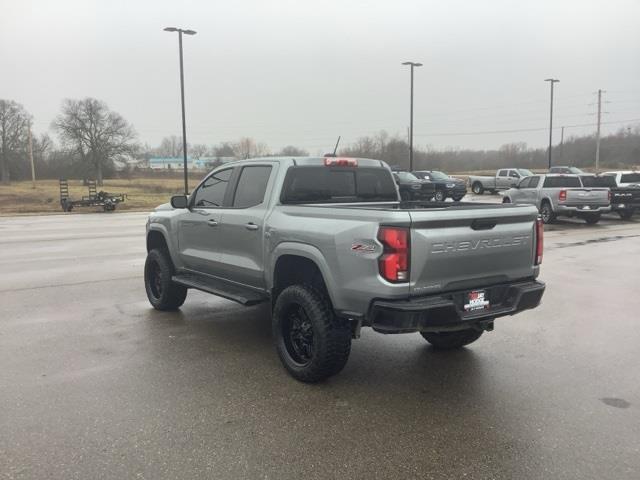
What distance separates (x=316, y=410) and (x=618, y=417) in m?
2.12

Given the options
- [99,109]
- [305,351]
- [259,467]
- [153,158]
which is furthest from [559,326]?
[153,158]

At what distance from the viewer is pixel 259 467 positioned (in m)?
3.20

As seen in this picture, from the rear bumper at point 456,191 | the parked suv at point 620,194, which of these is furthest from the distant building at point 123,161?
the parked suv at point 620,194

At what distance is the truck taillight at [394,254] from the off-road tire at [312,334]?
72cm

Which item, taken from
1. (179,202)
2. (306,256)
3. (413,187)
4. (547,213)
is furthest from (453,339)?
(413,187)

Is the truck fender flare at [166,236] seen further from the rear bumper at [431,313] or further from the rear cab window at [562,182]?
the rear cab window at [562,182]

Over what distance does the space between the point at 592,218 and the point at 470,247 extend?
55.0 ft

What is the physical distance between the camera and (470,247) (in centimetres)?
411

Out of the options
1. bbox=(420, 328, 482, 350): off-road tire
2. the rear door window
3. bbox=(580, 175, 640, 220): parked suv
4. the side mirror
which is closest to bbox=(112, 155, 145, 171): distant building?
bbox=(580, 175, 640, 220): parked suv

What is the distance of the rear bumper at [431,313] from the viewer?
3.82 m

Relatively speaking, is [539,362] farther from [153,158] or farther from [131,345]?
[153,158]

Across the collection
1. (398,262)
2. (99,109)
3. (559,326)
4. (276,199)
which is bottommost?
(559,326)

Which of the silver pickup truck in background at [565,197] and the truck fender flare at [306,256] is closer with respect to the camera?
the truck fender flare at [306,256]

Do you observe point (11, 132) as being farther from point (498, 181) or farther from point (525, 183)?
point (525, 183)
